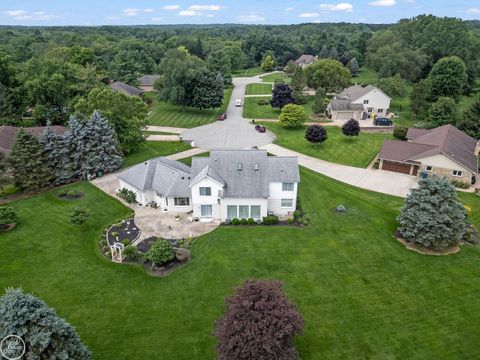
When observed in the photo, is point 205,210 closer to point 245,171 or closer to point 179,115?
point 245,171

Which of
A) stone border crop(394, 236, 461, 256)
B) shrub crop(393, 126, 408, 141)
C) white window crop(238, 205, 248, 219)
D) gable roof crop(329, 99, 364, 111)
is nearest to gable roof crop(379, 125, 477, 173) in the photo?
shrub crop(393, 126, 408, 141)

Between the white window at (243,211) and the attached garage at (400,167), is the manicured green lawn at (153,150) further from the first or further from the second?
the attached garage at (400,167)

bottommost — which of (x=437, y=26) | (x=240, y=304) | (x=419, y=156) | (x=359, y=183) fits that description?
(x=359, y=183)

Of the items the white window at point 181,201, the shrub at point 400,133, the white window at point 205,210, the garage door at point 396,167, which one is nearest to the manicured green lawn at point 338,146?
the shrub at point 400,133

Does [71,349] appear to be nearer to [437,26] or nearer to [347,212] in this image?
[347,212]

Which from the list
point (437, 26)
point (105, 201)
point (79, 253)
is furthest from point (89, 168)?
point (437, 26)
